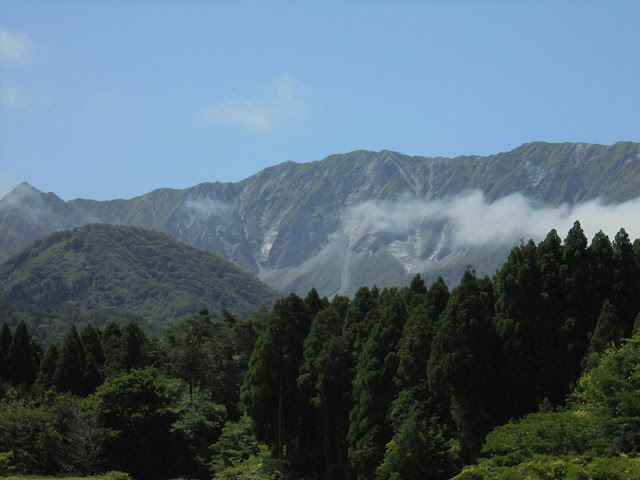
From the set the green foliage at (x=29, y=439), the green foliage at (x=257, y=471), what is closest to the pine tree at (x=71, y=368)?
the green foliage at (x=29, y=439)

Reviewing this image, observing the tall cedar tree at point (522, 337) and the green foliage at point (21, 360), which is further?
the green foliage at point (21, 360)

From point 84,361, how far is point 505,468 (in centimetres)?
4398

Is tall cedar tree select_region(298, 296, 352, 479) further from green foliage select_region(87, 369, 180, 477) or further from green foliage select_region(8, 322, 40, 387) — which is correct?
green foliage select_region(8, 322, 40, 387)

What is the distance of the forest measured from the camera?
3112 cm

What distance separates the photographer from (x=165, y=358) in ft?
247

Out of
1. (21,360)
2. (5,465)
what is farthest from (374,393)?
(21,360)

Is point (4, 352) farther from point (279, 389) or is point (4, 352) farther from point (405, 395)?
point (405, 395)

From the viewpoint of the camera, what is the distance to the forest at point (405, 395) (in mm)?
31125

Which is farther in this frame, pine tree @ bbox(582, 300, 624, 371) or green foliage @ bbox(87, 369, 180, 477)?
green foliage @ bbox(87, 369, 180, 477)

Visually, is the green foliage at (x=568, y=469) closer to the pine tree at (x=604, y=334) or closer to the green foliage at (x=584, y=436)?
the green foliage at (x=584, y=436)

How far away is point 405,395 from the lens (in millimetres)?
40625

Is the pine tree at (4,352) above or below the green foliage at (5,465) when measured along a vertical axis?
above

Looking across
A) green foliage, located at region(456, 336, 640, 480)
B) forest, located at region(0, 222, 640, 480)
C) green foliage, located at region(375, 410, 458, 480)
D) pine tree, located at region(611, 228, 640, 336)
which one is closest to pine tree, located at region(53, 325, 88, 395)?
forest, located at region(0, 222, 640, 480)

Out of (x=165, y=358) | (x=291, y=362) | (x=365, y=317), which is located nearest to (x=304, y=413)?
(x=291, y=362)
